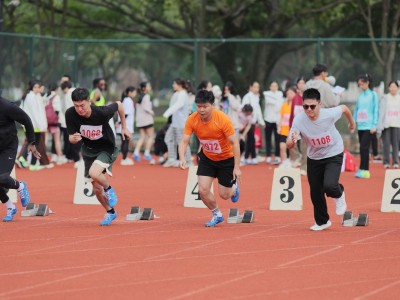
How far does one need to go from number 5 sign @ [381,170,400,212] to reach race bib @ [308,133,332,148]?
2.51 meters

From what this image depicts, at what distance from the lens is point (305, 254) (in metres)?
11.4

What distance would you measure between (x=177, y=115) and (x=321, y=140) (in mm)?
10997

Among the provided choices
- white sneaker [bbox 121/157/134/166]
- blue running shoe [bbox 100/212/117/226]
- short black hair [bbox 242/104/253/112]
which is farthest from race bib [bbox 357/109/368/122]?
blue running shoe [bbox 100/212/117/226]

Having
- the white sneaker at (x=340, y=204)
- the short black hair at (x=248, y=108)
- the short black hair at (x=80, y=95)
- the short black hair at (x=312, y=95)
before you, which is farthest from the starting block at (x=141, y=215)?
the short black hair at (x=248, y=108)

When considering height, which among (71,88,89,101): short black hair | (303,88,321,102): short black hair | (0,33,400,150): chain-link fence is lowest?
(71,88,89,101): short black hair

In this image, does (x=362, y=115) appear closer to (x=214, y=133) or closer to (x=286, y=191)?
(x=286, y=191)

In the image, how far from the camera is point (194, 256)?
1128 cm

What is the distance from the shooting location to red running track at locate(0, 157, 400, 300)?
30.6ft

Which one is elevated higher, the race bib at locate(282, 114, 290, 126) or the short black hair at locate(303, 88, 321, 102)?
the short black hair at locate(303, 88, 321, 102)

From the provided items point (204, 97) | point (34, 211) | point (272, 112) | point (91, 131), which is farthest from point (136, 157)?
point (204, 97)

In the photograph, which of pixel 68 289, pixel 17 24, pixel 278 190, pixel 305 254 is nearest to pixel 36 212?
pixel 278 190

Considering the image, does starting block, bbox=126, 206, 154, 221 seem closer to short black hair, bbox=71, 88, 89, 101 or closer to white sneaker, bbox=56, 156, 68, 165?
short black hair, bbox=71, 88, 89, 101

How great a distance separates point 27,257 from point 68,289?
2013mm

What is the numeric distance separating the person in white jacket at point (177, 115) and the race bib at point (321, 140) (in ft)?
34.6
